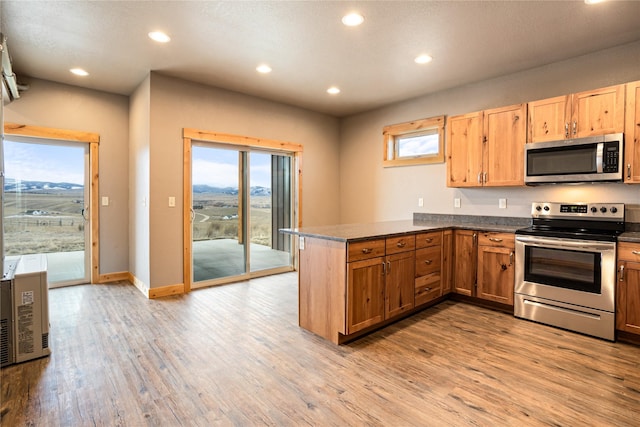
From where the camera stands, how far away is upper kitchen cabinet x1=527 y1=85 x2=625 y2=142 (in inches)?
120

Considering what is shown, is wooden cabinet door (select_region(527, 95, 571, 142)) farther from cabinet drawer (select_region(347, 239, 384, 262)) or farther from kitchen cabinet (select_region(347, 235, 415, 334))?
cabinet drawer (select_region(347, 239, 384, 262))

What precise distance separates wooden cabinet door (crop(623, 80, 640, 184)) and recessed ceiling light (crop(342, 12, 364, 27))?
2.49m

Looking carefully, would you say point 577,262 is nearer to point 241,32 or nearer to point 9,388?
point 241,32

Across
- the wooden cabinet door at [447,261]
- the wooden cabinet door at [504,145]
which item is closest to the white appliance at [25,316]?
the wooden cabinet door at [447,261]

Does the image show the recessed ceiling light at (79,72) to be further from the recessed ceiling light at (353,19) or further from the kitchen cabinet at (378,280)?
the kitchen cabinet at (378,280)

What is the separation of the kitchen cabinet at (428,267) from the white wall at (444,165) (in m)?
1.02

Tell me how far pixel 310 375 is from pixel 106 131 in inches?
182

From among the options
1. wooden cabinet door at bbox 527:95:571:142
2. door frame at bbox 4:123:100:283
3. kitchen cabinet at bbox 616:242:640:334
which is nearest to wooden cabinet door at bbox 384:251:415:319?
kitchen cabinet at bbox 616:242:640:334

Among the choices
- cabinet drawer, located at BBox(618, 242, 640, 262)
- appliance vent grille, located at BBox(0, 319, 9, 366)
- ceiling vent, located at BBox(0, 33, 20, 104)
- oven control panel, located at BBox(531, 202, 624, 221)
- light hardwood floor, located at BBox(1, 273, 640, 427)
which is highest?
ceiling vent, located at BBox(0, 33, 20, 104)

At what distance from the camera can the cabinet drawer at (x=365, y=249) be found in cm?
276

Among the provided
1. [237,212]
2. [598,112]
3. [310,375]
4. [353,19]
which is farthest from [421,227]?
[237,212]

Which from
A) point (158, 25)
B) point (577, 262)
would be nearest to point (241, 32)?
point (158, 25)

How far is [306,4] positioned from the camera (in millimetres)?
2619

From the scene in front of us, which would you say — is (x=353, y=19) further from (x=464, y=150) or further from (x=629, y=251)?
(x=629, y=251)
